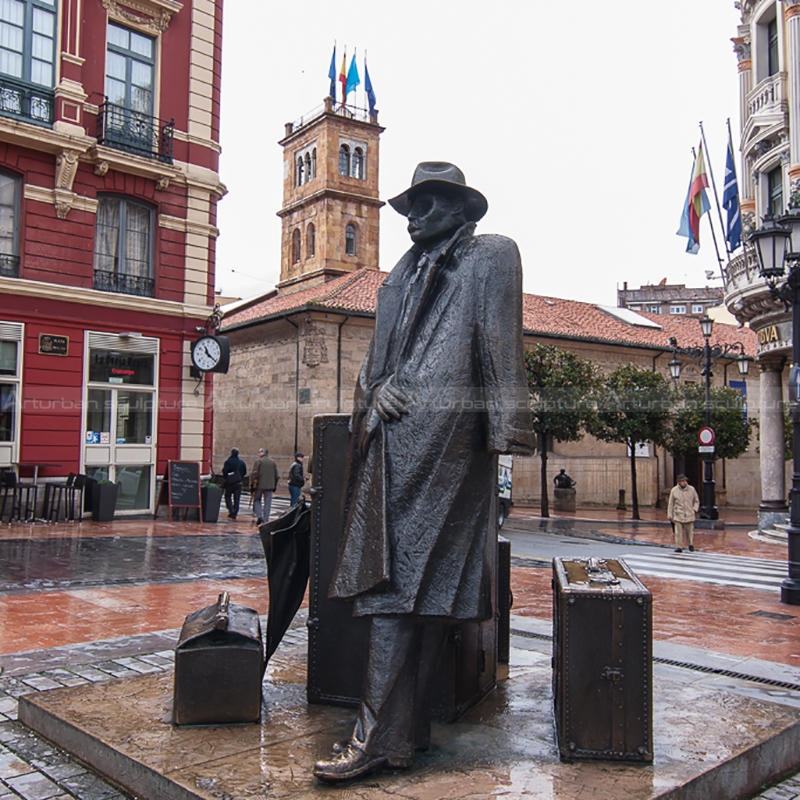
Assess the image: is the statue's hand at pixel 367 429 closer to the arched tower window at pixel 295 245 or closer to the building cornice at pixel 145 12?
the building cornice at pixel 145 12

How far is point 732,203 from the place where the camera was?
23031 millimetres

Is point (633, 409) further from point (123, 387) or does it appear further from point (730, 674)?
point (730, 674)

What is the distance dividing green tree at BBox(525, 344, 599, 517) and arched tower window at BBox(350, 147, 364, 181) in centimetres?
3076

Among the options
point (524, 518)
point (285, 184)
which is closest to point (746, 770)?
point (524, 518)

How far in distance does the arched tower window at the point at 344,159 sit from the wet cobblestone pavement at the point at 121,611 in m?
40.7

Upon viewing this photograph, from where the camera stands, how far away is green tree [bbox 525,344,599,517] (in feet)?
82.1

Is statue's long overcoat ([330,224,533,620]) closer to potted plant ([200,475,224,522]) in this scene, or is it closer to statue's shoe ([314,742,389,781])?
statue's shoe ([314,742,389,781])

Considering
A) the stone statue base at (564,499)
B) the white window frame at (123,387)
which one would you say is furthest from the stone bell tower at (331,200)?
the white window frame at (123,387)

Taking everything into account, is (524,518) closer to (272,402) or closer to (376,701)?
(272,402)

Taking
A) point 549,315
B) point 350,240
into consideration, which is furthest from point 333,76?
point 549,315

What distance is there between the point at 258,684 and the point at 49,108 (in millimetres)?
16767

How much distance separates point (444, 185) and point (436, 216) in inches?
5.3

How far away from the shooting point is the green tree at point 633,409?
27450 millimetres

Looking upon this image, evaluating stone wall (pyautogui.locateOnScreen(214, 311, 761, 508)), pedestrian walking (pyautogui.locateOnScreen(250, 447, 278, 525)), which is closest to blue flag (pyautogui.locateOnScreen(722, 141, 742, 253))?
stone wall (pyautogui.locateOnScreen(214, 311, 761, 508))
